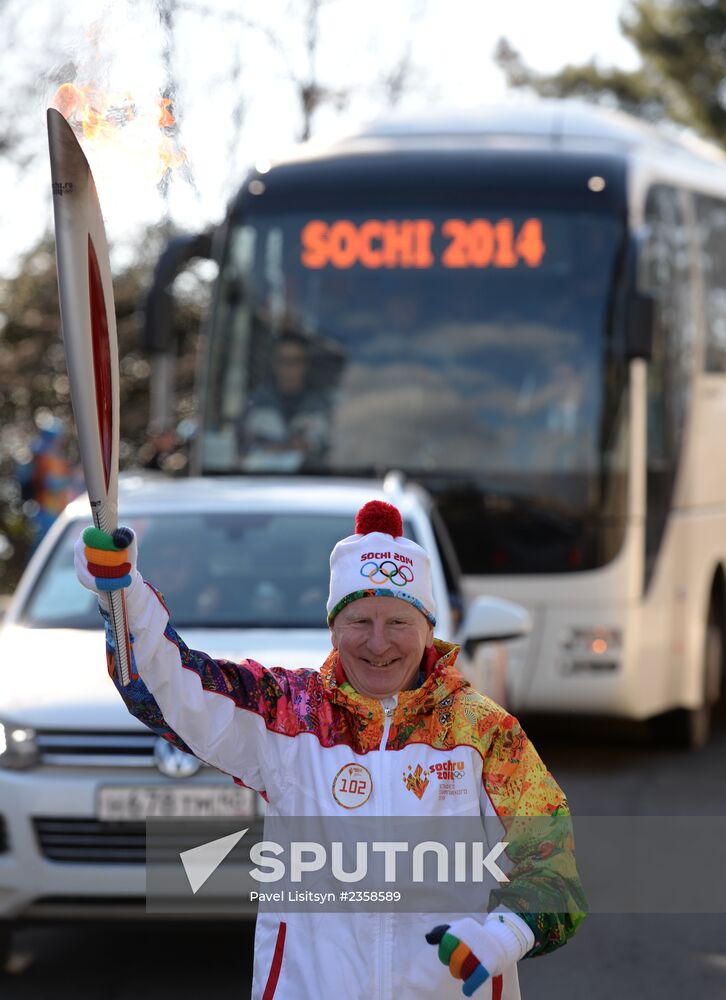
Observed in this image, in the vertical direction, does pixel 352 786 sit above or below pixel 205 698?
below

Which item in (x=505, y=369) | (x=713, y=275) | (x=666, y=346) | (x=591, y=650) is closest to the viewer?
(x=591, y=650)

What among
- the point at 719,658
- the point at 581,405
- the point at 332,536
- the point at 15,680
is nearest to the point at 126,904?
the point at 15,680

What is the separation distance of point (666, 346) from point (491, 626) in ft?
15.8

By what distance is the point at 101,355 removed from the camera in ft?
9.30

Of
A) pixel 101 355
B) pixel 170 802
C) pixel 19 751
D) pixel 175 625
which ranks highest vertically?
pixel 101 355

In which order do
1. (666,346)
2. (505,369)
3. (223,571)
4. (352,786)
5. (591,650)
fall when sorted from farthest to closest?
(666,346), (505,369), (591,650), (223,571), (352,786)

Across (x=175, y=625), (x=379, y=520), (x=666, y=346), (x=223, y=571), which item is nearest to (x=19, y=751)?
(x=175, y=625)

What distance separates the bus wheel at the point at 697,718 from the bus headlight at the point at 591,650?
128cm

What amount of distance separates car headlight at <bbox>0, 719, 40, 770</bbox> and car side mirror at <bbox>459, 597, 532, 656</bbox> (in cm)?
187

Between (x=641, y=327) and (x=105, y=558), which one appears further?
(x=641, y=327)

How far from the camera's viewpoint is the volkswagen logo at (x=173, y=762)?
19.2 feet

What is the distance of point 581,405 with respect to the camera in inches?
430

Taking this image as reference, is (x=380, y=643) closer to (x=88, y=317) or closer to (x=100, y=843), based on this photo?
(x=88, y=317)

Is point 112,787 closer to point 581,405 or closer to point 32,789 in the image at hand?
point 32,789
